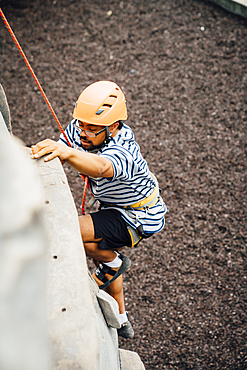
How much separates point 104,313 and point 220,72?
456cm

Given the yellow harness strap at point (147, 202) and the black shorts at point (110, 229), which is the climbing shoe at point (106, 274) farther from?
the yellow harness strap at point (147, 202)

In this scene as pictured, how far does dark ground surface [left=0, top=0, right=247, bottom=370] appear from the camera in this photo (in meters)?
3.85

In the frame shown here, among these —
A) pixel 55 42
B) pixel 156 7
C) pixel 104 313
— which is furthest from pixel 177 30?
pixel 104 313

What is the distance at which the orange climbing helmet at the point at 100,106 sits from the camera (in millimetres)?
2365

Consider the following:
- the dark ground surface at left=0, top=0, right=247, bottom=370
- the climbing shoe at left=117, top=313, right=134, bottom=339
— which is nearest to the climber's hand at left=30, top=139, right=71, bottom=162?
the climbing shoe at left=117, top=313, right=134, bottom=339

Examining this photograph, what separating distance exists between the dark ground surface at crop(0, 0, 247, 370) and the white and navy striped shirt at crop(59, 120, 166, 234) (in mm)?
1557

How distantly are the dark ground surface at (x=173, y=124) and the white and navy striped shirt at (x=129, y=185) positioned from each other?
1.56 m

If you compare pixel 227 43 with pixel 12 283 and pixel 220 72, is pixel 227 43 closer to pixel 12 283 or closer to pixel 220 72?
pixel 220 72

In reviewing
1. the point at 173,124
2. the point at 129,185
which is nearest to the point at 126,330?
the point at 129,185

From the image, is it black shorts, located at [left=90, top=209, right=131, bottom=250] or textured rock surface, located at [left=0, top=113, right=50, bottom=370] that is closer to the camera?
textured rock surface, located at [left=0, top=113, right=50, bottom=370]

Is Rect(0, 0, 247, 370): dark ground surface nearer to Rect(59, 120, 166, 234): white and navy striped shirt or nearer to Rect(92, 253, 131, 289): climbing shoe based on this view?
Rect(92, 253, 131, 289): climbing shoe

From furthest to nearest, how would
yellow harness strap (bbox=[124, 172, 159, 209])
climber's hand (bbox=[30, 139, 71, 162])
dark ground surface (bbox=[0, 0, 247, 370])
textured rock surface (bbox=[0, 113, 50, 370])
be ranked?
dark ground surface (bbox=[0, 0, 247, 370]) < yellow harness strap (bbox=[124, 172, 159, 209]) < climber's hand (bbox=[30, 139, 71, 162]) < textured rock surface (bbox=[0, 113, 50, 370])

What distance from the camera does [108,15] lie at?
6.35m

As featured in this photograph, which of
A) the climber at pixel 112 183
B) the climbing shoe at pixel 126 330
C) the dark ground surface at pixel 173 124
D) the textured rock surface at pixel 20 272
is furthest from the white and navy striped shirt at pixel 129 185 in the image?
the dark ground surface at pixel 173 124
